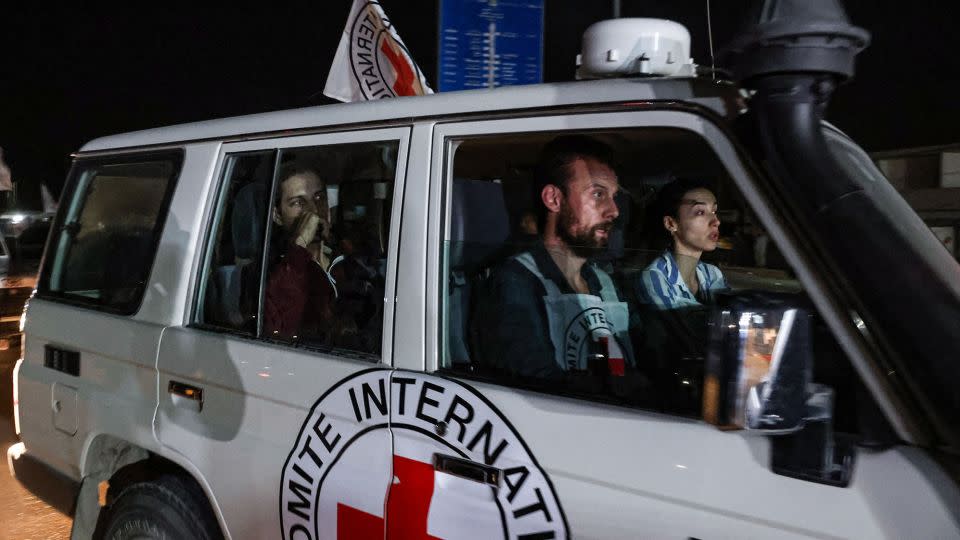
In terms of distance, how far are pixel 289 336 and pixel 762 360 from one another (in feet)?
4.99

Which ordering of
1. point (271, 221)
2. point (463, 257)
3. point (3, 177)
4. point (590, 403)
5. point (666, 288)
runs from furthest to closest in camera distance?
point (3, 177), point (271, 221), point (666, 288), point (463, 257), point (590, 403)

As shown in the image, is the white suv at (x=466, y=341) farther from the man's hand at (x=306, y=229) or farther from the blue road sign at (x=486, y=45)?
the blue road sign at (x=486, y=45)

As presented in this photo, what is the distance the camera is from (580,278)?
2129mm

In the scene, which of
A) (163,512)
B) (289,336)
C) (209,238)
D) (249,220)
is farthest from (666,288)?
(163,512)

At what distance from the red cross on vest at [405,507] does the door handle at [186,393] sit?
2.51ft

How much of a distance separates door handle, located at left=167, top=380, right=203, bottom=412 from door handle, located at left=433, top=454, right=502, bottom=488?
3.28 ft

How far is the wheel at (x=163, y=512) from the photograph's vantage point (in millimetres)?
2625

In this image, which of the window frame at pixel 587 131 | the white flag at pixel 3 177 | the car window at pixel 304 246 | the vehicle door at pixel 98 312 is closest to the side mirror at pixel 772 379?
the window frame at pixel 587 131

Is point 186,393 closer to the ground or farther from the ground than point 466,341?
closer to the ground

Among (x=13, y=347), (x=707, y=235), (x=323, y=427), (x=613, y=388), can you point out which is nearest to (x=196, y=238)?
(x=323, y=427)

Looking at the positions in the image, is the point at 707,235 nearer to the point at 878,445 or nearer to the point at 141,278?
the point at 878,445

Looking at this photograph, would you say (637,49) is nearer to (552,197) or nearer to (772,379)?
(552,197)

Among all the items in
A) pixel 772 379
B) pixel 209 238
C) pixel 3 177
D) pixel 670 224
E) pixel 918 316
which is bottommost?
pixel 772 379

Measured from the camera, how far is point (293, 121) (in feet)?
8.21
